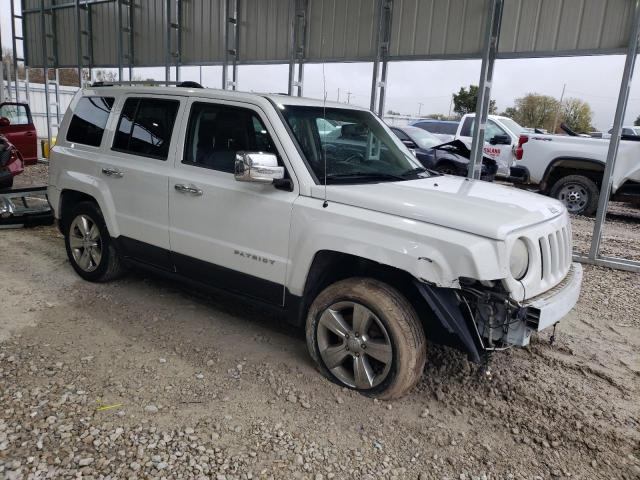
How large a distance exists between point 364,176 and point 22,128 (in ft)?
34.7

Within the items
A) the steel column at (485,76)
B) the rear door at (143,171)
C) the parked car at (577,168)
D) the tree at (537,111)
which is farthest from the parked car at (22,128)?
the tree at (537,111)

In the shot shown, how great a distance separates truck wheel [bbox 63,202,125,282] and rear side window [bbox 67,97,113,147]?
2.07 ft

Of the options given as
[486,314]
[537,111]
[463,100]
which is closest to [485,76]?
[486,314]

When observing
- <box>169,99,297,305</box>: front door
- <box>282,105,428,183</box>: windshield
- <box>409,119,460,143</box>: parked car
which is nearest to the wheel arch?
<box>169,99,297,305</box>: front door

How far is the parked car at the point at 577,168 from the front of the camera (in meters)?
9.30

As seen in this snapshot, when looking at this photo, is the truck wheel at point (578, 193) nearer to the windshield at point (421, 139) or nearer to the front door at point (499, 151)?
the front door at point (499, 151)

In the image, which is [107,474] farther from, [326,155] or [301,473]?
[326,155]

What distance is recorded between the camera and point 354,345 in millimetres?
3340

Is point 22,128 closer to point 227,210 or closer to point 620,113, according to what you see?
point 227,210

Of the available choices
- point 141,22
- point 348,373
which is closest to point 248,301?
point 348,373

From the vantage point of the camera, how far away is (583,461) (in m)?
2.88

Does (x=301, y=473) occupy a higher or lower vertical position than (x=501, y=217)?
lower

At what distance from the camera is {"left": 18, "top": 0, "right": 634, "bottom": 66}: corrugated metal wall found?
643 centimetres

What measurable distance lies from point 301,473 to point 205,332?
1826 millimetres
